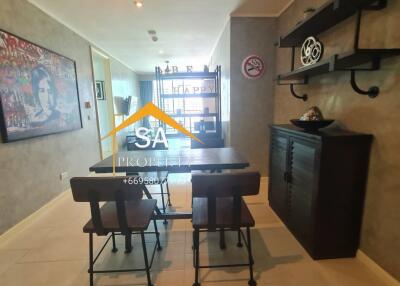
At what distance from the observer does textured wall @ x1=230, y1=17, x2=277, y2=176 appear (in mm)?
3074

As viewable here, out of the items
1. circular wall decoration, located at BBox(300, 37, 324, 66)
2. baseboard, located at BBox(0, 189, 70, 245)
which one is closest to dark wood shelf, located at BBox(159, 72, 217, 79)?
circular wall decoration, located at BBox(300, 37, 324, 66)

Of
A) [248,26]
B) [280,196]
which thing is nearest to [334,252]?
[280,196]

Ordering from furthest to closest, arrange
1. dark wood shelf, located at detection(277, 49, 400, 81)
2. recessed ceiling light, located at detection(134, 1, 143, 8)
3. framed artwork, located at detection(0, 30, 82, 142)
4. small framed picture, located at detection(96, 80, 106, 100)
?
small framed picture, located at detection(96, 80, 106, 100)
recessed ceiling light, located at detection(134, 1, 143, 8)
framed artwork, located at detection(0, 30, 82, 142)
dark wood shelf, located at detection(277, 49, 400, 81)

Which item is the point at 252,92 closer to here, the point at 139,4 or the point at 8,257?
the point at 139,4

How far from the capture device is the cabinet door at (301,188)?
1688 mm

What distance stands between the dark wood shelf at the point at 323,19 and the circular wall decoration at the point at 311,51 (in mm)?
81

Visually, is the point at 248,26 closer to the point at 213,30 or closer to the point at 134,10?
the point at 213,30

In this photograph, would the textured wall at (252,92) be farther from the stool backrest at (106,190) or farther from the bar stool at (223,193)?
the stool backrest at (106,190)

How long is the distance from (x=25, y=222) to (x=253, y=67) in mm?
3502

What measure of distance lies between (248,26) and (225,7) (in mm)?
488

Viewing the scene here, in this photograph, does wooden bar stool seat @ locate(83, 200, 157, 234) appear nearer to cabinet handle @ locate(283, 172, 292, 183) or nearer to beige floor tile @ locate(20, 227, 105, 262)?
beige floor tile @ locate(20, 227, 105, 262)

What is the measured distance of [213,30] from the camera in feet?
11.8

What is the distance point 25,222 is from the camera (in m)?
2.28

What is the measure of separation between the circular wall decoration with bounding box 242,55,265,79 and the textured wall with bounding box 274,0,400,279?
4.34 ft
